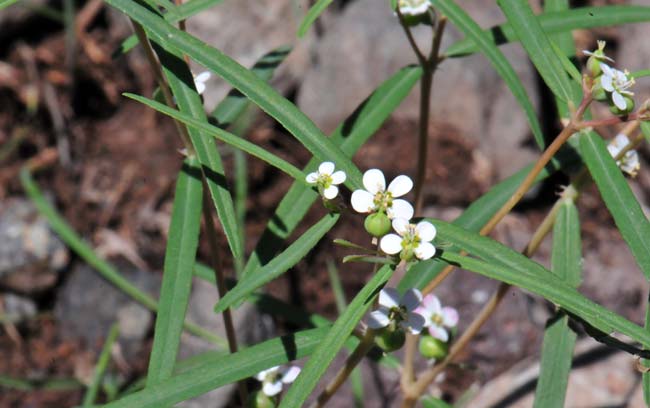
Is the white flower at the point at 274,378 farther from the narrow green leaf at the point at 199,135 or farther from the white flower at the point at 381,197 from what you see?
the white flower at the point at 381,197

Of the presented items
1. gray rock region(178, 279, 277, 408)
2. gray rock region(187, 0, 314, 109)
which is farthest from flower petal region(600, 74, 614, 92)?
gray rock region(187, 0, 314, 109)

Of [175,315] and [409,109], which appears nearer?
[175,315]

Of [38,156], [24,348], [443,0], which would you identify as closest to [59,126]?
[38,156]

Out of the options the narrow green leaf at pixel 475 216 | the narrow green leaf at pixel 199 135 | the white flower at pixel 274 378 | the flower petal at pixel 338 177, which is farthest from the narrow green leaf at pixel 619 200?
the white flower at pixel 274 378

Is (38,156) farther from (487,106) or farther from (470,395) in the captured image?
Result: (470,395)

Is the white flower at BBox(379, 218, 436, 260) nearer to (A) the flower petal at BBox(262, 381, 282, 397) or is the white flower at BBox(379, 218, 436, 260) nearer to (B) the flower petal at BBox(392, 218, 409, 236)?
(B) the flower petal at BBox(392, 218, 409, 236)
